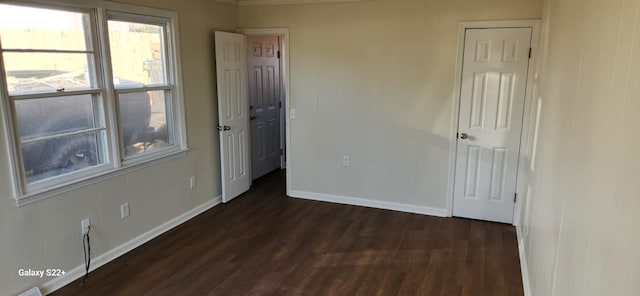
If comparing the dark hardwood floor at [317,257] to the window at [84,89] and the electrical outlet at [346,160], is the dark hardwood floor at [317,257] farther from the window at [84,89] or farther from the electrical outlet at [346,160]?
the window at [84,89]

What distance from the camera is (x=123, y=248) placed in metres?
3.59

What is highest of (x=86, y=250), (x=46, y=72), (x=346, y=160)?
(x=46, y=72)

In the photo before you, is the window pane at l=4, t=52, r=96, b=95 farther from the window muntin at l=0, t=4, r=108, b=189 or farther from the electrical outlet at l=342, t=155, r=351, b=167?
the electrical outlet at l=342, t=155, r=351, b=167

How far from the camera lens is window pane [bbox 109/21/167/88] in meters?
3.43

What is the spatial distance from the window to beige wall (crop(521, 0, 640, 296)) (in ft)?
10.4

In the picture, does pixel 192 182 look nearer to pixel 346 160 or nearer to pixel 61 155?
pixel 61 155

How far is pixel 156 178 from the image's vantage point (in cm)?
392

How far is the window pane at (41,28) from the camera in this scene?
2.65 metres

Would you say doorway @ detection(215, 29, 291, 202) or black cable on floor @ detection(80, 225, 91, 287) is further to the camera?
doorway @ detection(215, 29, 291, 202)

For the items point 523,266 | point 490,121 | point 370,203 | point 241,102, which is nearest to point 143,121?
point 241,102

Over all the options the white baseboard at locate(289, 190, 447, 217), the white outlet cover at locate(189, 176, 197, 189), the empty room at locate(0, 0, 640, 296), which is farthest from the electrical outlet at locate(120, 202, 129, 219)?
the white baseboard at locate(289, 190, 447, 217)

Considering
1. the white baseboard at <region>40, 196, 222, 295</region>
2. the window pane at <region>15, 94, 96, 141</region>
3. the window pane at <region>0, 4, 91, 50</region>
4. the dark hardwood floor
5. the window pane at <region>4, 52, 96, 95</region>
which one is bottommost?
the dark hardwood floor

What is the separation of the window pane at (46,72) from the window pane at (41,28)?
0.07 m

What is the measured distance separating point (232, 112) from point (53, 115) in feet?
6.71
